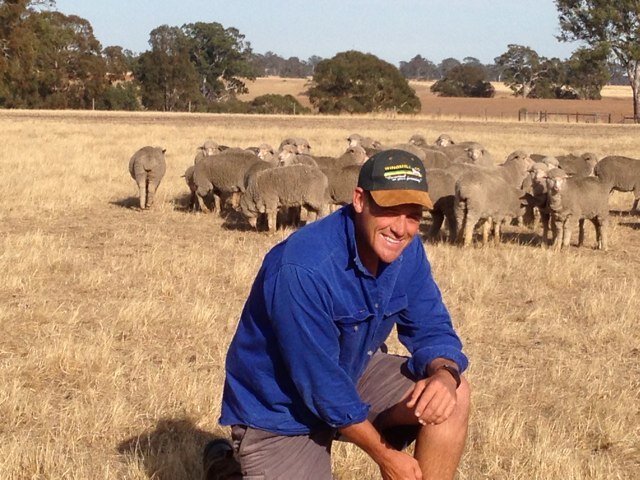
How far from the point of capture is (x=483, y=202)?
1362 cm

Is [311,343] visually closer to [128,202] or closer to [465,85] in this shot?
[128,202]

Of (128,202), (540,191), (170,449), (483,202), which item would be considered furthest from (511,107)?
(170,449)

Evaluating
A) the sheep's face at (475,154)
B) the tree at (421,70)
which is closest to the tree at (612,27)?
the sheep's face at (475,154)

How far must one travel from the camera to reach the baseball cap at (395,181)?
13.8ft

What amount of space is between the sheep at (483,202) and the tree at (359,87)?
60.5m

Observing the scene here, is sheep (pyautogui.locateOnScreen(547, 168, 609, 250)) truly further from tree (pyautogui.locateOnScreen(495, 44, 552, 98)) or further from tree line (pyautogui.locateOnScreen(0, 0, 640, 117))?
tree (pyautogui.locateOnScreen(495, 44, 552, 98))

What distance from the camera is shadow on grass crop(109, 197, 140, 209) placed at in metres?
17.9

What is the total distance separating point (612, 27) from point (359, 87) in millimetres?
19903

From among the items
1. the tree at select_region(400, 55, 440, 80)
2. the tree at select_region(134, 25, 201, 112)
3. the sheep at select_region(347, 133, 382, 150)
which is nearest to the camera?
the sheep at select_region(347, 133, 382, 150)

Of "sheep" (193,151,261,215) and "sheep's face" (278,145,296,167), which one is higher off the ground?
"sheep's face" (278,145,296,167)

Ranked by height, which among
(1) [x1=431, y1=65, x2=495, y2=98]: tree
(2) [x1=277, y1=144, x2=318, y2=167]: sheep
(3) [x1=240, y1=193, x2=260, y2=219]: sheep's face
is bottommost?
(3) [x1=240, y1=193, x2=260, y2=219]: sheep's face

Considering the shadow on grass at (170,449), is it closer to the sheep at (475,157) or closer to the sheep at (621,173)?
the sheep at (475,157)

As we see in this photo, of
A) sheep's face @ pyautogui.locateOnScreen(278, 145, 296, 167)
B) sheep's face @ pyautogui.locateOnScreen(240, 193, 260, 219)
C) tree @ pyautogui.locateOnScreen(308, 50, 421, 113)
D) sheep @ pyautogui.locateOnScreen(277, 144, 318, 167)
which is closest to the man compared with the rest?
sheep's face @ pyautogui.locateOnScreen(240, 193, 260, 219)

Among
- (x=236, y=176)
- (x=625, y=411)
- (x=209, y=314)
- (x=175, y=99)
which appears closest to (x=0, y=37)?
(x=175, y=99)
